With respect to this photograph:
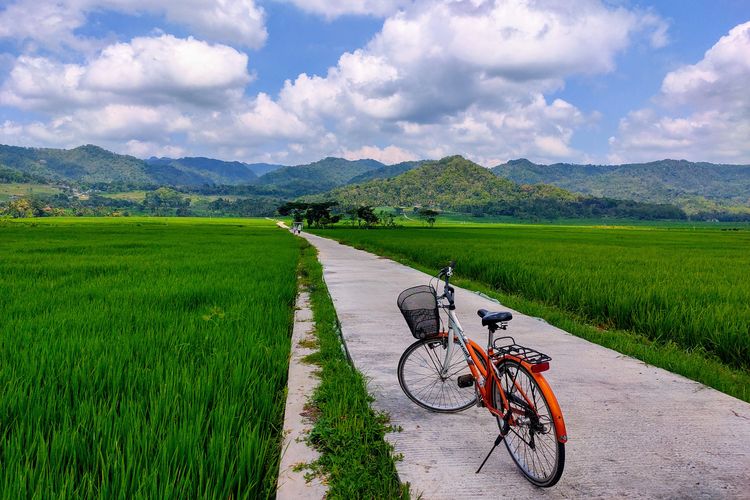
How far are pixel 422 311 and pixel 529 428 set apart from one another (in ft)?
4.15

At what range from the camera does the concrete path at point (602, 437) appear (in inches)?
104

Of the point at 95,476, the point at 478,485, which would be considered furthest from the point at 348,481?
the point at 95,476

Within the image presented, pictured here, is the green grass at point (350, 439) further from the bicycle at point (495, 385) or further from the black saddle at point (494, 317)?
Answer: the black saddle at point (494, 317)

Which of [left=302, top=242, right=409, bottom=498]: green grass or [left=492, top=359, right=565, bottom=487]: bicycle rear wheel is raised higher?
[left=492, top=359, right=565, bottom=487]: bicycle rear wheel

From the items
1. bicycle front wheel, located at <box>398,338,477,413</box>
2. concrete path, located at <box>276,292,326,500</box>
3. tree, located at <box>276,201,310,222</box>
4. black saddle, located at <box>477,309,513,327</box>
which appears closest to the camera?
concrete path, located at <box>276,292,326,500</box>

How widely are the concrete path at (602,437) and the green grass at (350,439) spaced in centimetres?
12

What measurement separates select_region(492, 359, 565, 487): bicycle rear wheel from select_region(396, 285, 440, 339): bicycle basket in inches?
32.4

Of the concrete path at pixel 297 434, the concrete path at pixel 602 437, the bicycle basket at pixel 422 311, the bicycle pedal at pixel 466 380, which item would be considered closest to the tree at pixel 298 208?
the concrete path at pixel 297 434

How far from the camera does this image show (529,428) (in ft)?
8.79

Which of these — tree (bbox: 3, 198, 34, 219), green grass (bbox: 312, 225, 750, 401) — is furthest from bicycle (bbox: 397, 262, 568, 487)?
tree (bbox: 3, 198, 34, 219)

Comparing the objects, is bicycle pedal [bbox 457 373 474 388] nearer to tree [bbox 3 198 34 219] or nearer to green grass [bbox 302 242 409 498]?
green grass [bbox 302 242 409 498]

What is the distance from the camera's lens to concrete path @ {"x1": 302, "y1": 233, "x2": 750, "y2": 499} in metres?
2.64

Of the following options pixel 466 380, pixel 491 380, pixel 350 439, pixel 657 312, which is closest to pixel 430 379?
pixel 466 380

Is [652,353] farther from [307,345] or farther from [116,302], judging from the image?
[116,302]
